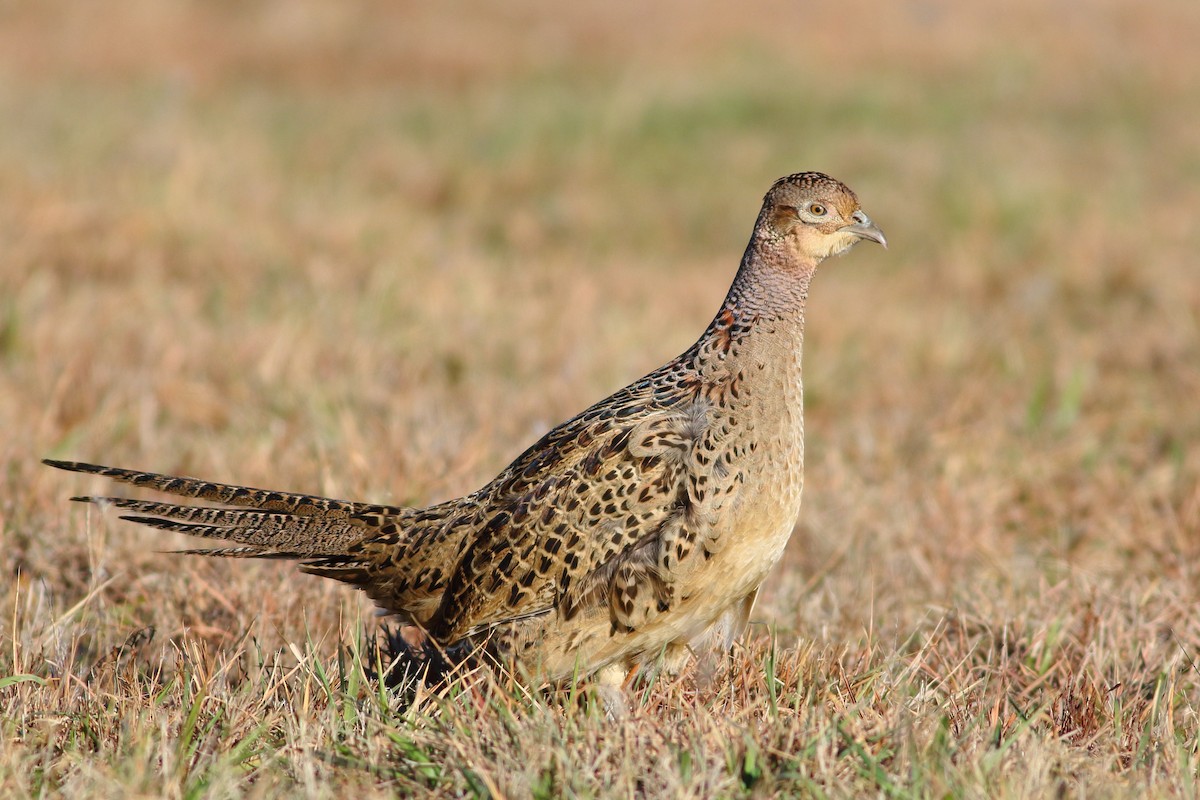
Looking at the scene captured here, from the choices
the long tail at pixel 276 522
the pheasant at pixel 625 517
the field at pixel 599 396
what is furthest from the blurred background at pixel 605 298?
the pheasant at pixel 625 517

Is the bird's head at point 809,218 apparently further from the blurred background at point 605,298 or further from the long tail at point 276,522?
the long tail at point 276,522

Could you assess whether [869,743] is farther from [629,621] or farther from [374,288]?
[374,288]

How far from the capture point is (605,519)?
3.45m

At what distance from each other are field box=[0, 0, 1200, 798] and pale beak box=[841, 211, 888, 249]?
1.14m

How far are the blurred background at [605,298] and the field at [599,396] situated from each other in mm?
35

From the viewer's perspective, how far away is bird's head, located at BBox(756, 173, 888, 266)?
147 inches

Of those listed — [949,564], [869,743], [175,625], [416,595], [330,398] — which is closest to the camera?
[869,743]

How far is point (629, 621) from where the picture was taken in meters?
3.32

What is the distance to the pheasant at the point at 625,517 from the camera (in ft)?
10.9

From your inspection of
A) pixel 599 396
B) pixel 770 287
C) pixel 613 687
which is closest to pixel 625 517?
pixel 613 687

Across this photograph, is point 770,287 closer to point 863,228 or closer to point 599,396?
point 863,228

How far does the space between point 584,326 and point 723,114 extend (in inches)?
357

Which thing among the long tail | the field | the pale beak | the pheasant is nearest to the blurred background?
the field

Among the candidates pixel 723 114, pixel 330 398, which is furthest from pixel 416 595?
pixel 723 114
